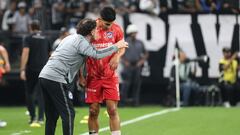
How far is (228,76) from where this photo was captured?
2389 cm

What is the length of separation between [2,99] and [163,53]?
5.54m

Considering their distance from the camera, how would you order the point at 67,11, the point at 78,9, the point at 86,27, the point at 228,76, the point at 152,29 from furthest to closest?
the point at 67,11 < the point at 78,9 < the point at 152,29 < the point at 228,76 < the point at 86,27

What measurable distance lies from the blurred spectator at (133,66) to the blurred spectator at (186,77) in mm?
1077

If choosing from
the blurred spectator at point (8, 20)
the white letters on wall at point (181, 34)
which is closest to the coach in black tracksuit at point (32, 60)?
the blurred spectator at point (8, 20)

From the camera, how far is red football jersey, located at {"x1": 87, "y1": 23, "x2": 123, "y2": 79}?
502 inches

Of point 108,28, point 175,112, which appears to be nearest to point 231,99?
point 175,112

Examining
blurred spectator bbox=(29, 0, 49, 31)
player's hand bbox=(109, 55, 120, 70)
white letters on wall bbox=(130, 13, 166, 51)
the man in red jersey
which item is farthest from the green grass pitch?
blurred spectator bbox=(29, 0, 49, 31)

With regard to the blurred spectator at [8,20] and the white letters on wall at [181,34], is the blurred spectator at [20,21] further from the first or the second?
the white letters on wall at [181,34]

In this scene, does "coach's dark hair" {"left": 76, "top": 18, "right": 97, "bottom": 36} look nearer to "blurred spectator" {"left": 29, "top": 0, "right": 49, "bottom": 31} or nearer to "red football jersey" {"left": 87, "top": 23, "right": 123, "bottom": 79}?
"red football jersey" {"left": 87, "top": 23, "right": 123, "bottom": 79}

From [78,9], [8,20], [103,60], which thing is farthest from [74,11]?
[103,60]

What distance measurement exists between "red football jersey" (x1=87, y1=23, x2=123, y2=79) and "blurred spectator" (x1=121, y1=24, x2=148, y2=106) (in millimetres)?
11150

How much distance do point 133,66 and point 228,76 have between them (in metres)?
2.99

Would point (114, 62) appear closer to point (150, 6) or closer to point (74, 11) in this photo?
point (150, 6)

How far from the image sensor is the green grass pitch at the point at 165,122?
1533 cm
